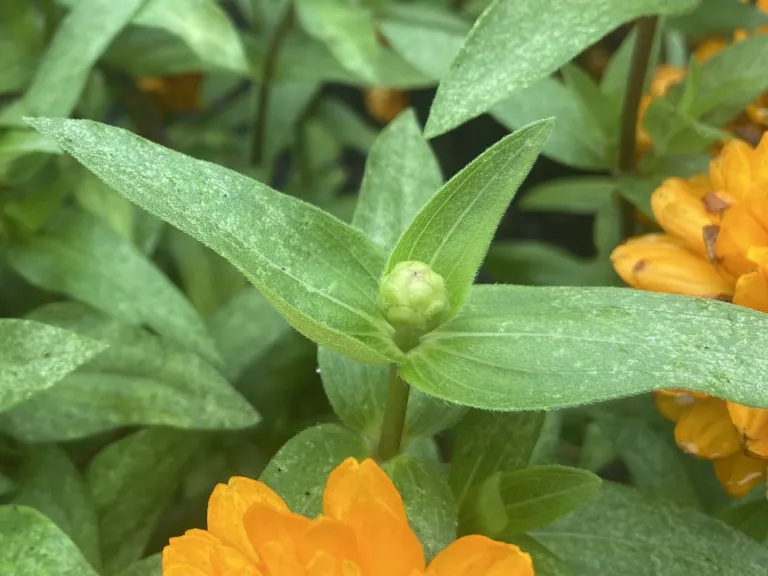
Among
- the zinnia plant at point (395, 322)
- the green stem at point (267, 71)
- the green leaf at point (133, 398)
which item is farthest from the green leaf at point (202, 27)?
the green leaf at point (133, 398)

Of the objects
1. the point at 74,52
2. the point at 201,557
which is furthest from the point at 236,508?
the point at 74,52

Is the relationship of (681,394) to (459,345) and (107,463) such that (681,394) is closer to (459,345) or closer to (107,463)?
(459,345)

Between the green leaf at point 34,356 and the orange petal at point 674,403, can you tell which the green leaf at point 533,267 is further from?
the green leaf at point 34,356

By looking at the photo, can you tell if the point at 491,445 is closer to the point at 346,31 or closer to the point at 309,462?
the point at 309,462

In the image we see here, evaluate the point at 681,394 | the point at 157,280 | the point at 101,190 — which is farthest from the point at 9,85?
the point at 681,394

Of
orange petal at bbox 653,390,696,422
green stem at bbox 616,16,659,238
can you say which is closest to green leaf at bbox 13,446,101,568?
orange petal at bbox 653,390,696,422

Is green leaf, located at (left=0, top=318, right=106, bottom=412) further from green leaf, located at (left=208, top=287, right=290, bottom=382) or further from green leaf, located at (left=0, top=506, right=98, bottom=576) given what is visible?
Answer: green leaf, located at (left=208, top=287, right=290, bottom=382)

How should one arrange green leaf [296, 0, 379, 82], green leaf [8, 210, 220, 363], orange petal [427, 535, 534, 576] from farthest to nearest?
green leaf [296, 0, 379, 82], green leaf [8, 210, 220, 363], orange petal [427, 535, 534, 576]
